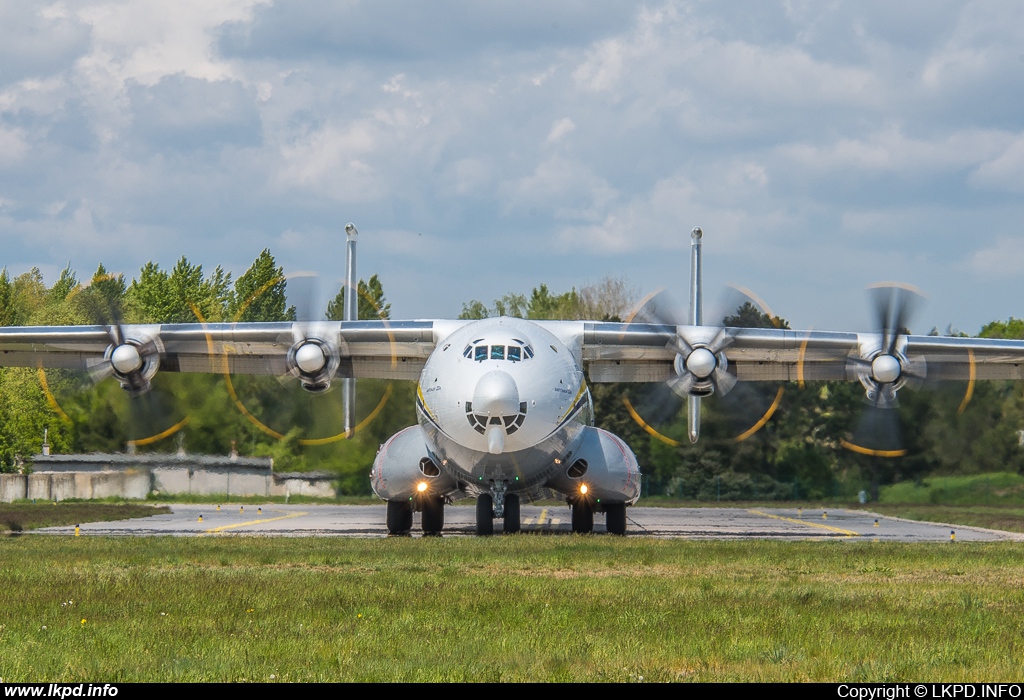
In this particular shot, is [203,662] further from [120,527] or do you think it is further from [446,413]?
[120,527]

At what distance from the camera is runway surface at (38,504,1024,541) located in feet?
84.0

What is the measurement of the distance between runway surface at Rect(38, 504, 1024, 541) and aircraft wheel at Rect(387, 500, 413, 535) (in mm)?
376

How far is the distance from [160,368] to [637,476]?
1085 centimetres

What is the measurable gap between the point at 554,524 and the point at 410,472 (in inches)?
303

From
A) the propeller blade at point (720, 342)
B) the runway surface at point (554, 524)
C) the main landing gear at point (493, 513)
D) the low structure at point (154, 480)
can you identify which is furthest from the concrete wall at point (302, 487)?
the propeller blade at point (720, 342)

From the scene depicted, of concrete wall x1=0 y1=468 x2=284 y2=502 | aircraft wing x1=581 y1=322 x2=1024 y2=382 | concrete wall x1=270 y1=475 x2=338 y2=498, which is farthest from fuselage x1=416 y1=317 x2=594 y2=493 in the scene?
concrete wall x1=270 y1=475 x2=338 y2=498

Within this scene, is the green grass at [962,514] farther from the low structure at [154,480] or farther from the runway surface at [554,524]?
the low structure at [154,480]

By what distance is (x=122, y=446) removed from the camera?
127 feet

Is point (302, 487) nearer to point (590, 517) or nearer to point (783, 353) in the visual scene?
point (590, 517)

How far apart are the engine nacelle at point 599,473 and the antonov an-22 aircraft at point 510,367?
Answer: 1.0 inches

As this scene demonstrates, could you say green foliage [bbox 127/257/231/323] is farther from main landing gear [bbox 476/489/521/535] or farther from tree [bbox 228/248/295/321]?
main landing gear [bbox 476/489/521/535]

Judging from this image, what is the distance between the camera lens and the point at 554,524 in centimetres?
3092

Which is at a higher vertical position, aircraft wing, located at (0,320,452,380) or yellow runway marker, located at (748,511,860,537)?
aircraft wing, located at (0,320,452,380)
